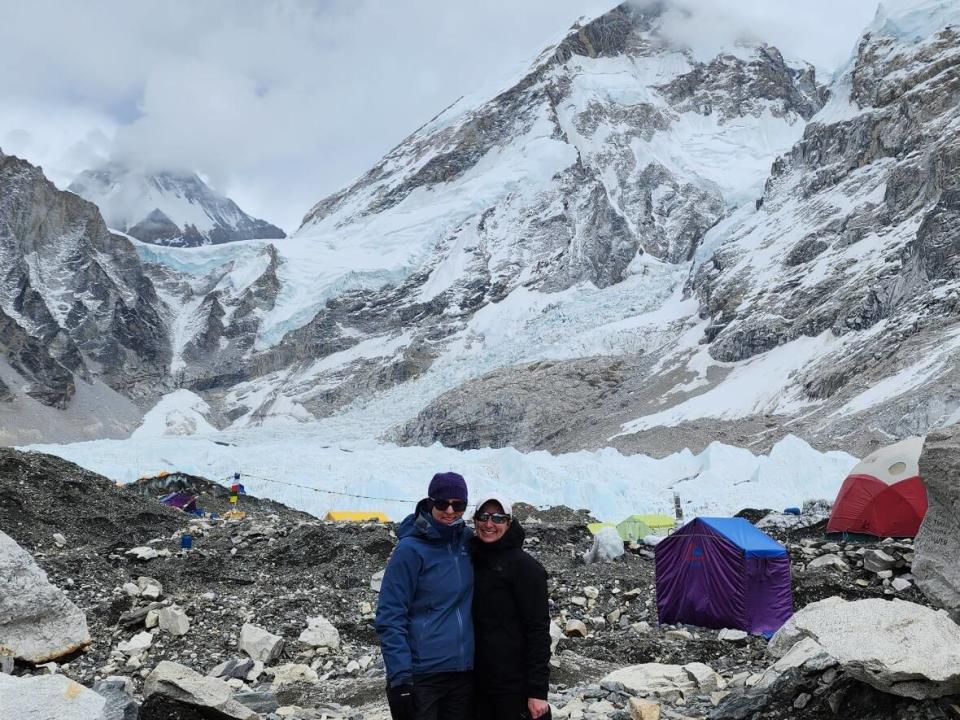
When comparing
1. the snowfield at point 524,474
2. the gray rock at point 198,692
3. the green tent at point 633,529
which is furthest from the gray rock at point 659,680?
the snowfield at point 524,474

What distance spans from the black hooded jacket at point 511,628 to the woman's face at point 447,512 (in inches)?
11.2

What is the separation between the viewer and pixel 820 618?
17.3 feet

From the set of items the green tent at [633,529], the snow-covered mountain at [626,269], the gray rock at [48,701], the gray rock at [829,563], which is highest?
the snow-covered mountain at [626,269]

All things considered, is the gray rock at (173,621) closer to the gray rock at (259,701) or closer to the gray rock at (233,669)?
the gray rock at (233,669)

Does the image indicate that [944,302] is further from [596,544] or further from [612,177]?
[612,177]

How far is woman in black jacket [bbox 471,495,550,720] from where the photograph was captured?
3934mm

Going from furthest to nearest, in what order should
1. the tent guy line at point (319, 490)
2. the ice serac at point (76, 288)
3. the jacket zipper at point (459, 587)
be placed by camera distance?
the ice serac at point (76, 288) < the tent guy line at point (319, 490) < the jacket zipper at point (459, 587)

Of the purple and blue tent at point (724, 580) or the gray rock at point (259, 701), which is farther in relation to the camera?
the purple and blue tent at point (724, 580)

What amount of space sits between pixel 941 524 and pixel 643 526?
13.0 metres

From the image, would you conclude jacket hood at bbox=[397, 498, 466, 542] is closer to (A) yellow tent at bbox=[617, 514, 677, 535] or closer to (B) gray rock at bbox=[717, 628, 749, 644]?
(B) gray rock at bbox=[717, 628, 749, 644]

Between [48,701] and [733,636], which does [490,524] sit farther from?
[733,636]

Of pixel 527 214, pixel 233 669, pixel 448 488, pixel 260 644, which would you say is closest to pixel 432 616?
pixel 448 488

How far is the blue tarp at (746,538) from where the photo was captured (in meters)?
10.1

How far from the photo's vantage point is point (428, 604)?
12.8 feet
